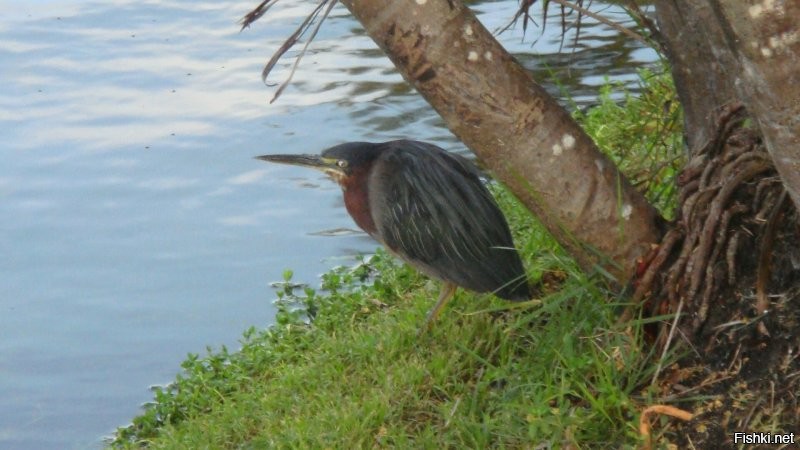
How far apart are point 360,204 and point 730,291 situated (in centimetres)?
175

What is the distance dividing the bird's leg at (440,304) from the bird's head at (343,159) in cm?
54

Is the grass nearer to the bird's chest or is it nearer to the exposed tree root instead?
the exposed tree root

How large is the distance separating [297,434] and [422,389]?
0.44 m

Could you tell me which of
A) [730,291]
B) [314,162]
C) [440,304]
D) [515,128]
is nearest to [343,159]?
[314,162]

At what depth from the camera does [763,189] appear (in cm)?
351

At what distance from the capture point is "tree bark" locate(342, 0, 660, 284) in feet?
11.6

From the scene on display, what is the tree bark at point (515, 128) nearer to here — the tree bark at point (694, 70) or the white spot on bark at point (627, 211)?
the white spot on bark at point (627, 211)

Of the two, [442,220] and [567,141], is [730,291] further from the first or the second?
[442,220]

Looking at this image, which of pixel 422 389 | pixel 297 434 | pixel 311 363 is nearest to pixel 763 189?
pixel 422 389

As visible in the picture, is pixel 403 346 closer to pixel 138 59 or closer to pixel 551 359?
pixel 551 359

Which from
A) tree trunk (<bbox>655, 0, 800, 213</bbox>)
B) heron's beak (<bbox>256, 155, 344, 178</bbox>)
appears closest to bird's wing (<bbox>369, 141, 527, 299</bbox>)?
heron's beak (<bbox>256, 155, 344, 178</bbox>)

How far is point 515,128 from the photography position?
362cm

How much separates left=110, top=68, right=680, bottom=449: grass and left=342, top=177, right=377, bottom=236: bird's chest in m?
0.39

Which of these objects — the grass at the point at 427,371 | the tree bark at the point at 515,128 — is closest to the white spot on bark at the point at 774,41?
the tree bark at the point at 515,128
